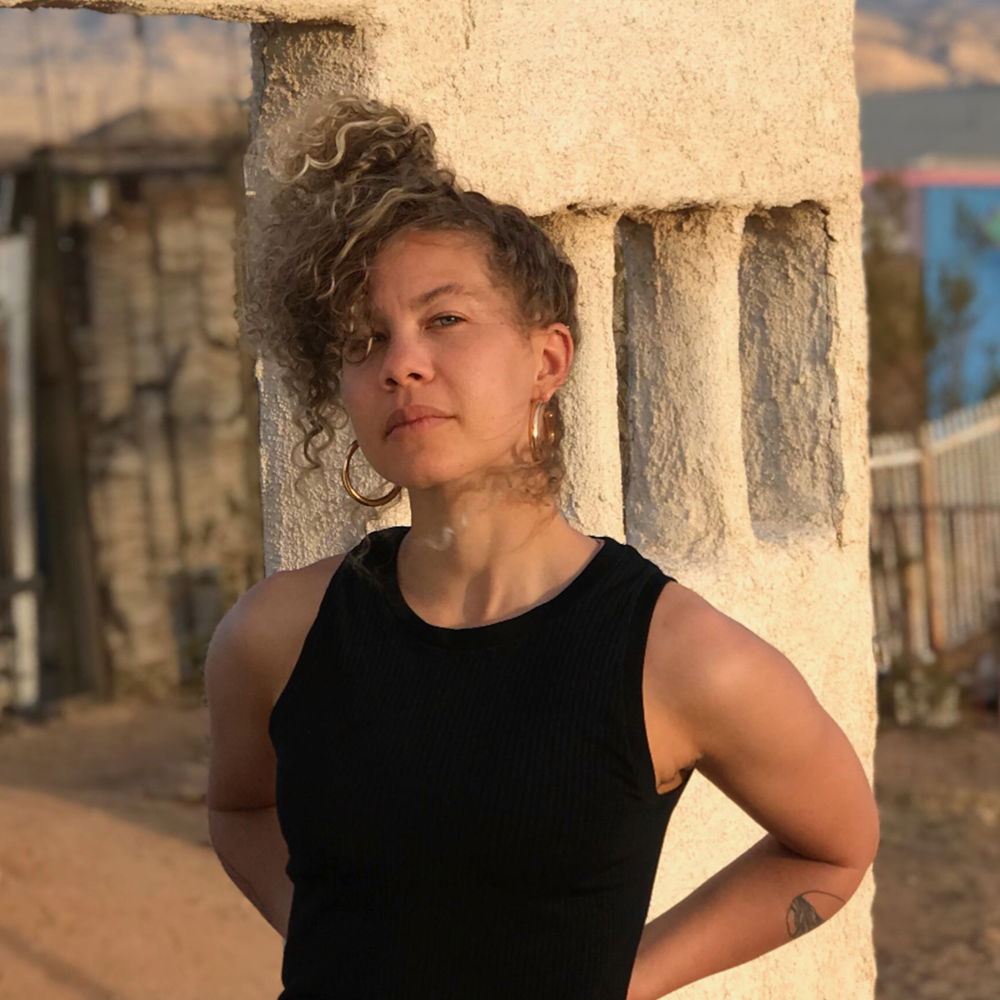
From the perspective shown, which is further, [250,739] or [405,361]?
[250,739]

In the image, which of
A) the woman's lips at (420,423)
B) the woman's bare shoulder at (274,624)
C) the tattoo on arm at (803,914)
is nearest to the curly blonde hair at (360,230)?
the woman's lips at (420,423)

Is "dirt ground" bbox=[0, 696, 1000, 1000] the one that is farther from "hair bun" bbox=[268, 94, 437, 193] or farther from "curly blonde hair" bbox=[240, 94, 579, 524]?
"hair bun" bbox=[268, 94, 437, 193]

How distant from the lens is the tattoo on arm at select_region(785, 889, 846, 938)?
1.82m

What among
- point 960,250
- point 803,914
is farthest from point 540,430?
point 960,250

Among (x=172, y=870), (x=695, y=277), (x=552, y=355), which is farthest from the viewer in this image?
(x=172, y=870)

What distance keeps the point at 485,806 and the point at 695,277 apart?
5.50 ft

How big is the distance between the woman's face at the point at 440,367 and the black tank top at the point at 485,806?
0.17m

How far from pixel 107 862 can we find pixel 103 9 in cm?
352

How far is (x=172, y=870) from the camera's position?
17.3ft

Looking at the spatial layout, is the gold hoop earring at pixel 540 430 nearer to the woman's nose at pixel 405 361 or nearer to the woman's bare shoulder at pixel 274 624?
the woman's nose at pixel 405 361

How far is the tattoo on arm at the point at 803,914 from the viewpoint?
1818 millimetres

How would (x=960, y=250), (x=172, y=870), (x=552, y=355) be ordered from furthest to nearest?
(x=960, y=250) < (x=172, y=870) < (x=552, y=355)

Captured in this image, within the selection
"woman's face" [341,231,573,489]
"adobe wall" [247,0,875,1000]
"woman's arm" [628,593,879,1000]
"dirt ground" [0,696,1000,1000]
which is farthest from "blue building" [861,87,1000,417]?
"woman's face" [341,231,573,489]

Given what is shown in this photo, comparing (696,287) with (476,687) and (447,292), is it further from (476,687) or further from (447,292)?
(476,687)
